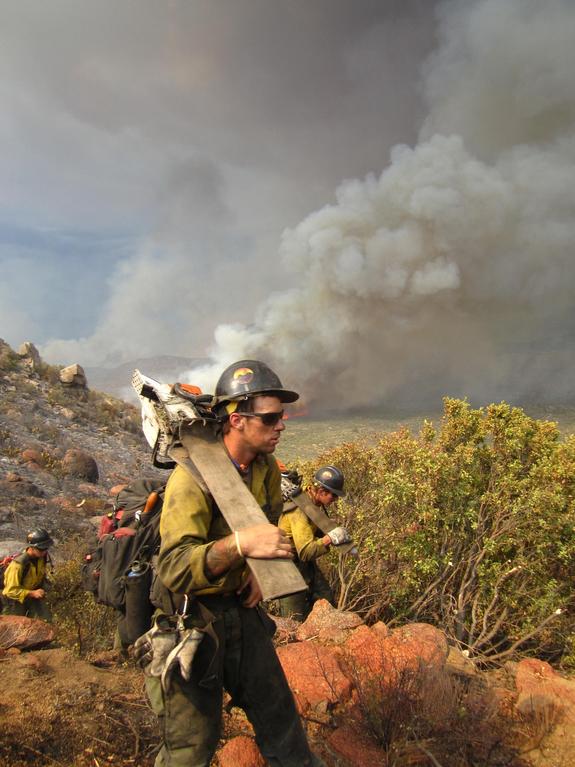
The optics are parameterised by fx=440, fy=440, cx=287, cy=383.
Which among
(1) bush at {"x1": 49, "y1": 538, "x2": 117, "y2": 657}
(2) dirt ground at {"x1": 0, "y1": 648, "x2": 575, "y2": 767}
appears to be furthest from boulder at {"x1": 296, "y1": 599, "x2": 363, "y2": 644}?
(1) bush at {"x1": 49, "y1": 538, "x2": 117, "y2": 657}

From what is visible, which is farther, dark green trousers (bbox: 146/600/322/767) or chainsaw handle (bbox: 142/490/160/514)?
chainsaw handle (bbox: 142/490/160/514)

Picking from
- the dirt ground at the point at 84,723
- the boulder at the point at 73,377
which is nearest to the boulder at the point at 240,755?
the dirt ground at the point at 84,723

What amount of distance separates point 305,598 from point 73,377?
63.1 ft

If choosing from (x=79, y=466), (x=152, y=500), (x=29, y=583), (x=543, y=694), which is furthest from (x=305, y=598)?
(x=79, y=466)

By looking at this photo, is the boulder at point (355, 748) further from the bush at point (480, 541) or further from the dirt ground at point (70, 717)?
the bush at point (480, 541)

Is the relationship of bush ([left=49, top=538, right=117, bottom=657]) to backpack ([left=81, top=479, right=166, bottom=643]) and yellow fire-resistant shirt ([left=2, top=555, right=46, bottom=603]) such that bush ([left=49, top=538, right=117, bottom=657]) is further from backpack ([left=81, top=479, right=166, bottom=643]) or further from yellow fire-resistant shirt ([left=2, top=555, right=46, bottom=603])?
backpack ([left=81, top=479, right=166, bottom=643])

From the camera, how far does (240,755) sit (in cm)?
253

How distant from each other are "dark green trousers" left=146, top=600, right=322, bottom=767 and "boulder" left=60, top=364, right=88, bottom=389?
70.2 feet

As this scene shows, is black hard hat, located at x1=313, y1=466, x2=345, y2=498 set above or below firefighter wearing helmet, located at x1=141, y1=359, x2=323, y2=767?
above

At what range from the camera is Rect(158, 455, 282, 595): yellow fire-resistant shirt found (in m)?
1.71

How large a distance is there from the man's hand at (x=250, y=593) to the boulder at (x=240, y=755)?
116cm

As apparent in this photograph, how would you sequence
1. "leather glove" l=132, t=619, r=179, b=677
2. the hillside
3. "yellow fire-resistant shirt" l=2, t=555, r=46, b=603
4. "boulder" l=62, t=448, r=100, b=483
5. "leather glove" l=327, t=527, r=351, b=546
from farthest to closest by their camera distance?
"boulder" l=62, t=448, r=100, b=483 → "yellow fire-resistant shirt" l=2, t=555, r=46, b=603 → "leather glove" l=327, t=527, r=351, b=546 → the hillside → "leather glove" l=132, t=619, r=179, b=677

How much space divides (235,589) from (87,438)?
16.6 metres

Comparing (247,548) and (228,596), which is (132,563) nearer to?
(228,596)
